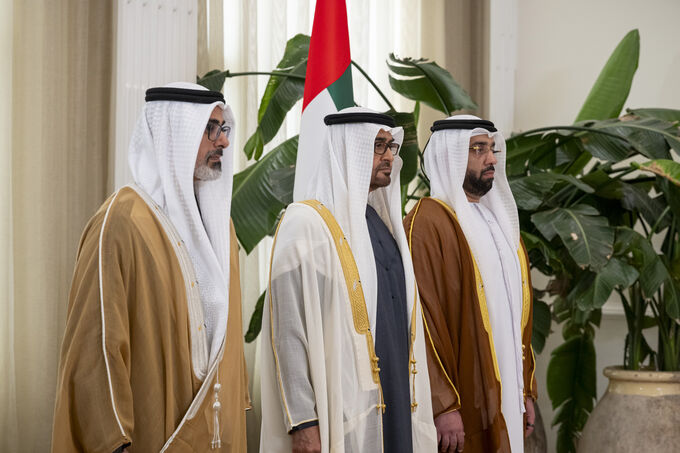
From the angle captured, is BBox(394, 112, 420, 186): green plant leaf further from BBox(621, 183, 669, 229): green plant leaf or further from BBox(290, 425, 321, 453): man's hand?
BBox(290, 425, 321, 453): man's hand

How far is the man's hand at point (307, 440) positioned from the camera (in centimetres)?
218

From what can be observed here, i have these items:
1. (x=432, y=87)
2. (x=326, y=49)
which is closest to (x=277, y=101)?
(x=326, y=49)

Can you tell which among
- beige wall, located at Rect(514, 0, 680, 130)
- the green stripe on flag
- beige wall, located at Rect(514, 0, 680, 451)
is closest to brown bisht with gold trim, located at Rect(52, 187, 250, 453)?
the green stripe on flag

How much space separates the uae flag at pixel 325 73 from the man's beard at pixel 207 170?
1.22 meters

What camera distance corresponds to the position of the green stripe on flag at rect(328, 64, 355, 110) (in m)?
3.54

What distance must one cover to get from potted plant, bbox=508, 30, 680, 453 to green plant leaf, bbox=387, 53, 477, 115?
0.46 metres

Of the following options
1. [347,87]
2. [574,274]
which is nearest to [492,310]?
[347,87]

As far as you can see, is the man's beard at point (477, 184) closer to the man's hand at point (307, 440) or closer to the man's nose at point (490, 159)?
the man's nose at point (490, 159)

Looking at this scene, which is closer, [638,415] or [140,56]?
[140,56]

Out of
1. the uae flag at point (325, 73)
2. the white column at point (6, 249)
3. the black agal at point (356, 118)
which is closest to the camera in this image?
the black agal at point (356, 118)

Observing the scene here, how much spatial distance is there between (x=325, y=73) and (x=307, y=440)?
1857 millimetres

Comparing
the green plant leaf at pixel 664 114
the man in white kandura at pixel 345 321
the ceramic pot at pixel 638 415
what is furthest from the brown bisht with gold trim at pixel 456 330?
the green plant leaf at pixel 664 114

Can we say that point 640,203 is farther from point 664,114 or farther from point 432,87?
point 432,87

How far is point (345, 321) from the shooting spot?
2.34m
